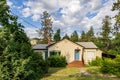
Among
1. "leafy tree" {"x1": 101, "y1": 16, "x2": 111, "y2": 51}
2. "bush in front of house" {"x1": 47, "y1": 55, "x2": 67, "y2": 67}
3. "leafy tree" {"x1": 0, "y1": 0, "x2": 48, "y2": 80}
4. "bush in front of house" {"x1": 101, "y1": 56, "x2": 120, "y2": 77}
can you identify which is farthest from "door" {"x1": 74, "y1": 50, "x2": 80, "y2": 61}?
"leafy tree" {"x1": 0, "y1": 0, "x2": 48, "y2": 80}

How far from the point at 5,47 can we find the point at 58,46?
28009 millimetres

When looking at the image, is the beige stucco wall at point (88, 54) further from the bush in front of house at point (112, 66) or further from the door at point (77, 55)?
the bush in front of house at point (112, 66)

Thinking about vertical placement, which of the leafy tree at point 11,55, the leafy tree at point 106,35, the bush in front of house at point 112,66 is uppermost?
the leafy tree at point 106,35

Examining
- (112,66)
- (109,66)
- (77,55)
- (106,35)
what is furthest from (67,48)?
(106,35)

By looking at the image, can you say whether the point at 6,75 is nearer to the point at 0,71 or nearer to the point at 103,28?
the point at 0,71

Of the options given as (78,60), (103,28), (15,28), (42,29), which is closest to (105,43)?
Result: (103,28)

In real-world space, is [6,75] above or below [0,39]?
below

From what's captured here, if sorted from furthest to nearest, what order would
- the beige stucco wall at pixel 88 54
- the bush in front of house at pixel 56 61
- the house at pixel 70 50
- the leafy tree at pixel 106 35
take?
the leafy tree at pixel 106 35 < the beige stucco wall at pixel 88 54 < the house at pixel 70 50 < the bush in front of house at pixel 56 61

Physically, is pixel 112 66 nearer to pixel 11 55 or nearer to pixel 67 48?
pixel 67 48

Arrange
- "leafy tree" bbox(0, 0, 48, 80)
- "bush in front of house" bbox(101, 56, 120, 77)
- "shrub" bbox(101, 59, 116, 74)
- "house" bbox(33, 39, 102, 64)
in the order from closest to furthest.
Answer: "leafy tree" bbox(0, 0, 48, 80) → "bush in front of house" bbox(101, 56, 120, 77) → "shrub" bbox(101, 59, 116, 74) → "house" bbox(33, 39, 102, 64)

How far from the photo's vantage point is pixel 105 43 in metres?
56.8

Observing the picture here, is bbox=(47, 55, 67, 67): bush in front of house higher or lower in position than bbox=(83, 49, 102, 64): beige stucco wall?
lower

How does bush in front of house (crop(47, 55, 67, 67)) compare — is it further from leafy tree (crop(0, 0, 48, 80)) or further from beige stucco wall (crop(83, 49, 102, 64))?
leafy tree (crop(0, 0, 48, 80))

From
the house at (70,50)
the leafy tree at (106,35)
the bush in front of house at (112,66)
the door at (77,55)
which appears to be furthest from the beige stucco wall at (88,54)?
the leafy tree at (106,35)
